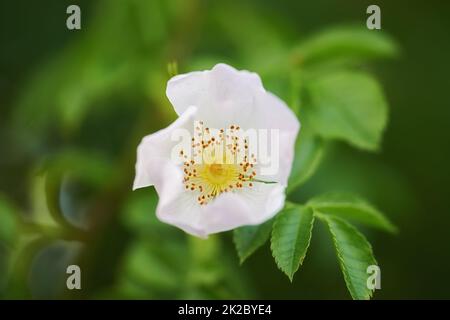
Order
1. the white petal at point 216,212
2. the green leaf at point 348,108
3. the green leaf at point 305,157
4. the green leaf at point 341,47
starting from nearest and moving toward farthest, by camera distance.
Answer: the white petal at point 216,212 < the green leaf at point 305,157 < the green leaf at point 348,108 < the green leaf at point 341,47

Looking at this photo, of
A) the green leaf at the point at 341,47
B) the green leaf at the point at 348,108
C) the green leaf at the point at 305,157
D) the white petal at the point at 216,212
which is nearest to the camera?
the white petal at the point at 216,212

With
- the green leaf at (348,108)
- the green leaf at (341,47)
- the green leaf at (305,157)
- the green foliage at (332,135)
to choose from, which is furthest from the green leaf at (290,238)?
the green leaf at (341,47)

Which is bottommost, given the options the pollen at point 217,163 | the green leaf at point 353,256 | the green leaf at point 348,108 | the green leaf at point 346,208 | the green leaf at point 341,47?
the green leaf at point 353,256

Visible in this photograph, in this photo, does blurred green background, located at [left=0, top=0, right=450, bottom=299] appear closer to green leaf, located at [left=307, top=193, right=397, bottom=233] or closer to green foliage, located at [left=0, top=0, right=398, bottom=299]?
green foliage, located at [left=0, top=0, right=398, bottom=299]

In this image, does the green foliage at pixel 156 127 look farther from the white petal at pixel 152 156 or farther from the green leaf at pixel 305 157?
the white petal at pixel 152 156

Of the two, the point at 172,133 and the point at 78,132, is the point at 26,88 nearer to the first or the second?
the point at 78,132

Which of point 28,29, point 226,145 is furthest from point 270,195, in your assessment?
point 28,29

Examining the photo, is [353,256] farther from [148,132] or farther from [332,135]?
[148,132]
